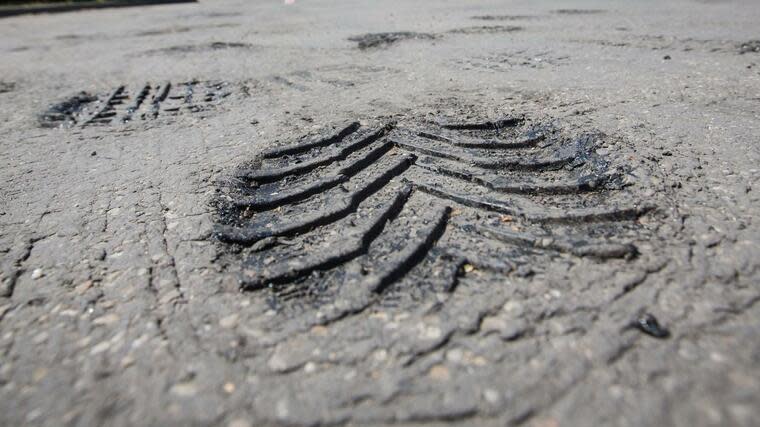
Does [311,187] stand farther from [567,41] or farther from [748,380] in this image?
[567,41]

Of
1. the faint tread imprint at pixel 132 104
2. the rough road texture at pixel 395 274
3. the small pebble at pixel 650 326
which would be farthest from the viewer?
the faint tread imprint at pixel 132 104

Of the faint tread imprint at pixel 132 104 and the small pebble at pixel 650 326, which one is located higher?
the small pebble at pixel 650 326

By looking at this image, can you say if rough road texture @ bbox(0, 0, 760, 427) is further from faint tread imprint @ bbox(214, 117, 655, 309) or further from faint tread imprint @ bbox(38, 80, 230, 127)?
faint tread imprint @ bbox(38, 80, 230, 127)

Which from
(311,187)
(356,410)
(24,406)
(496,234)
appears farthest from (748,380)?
(24,406)

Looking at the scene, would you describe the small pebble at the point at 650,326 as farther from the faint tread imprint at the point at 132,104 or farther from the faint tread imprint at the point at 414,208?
the faint tread imprint at the point at 132,104

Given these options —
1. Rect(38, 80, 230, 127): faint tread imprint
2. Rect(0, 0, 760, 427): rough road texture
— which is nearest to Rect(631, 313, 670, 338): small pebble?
Rect(0, 0, 760, 427): rough road texture

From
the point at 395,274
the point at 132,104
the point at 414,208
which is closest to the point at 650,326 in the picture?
the point at 395,274

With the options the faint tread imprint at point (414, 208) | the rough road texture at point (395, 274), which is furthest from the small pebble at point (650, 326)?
the faint tread imprint at point (414, 208)
